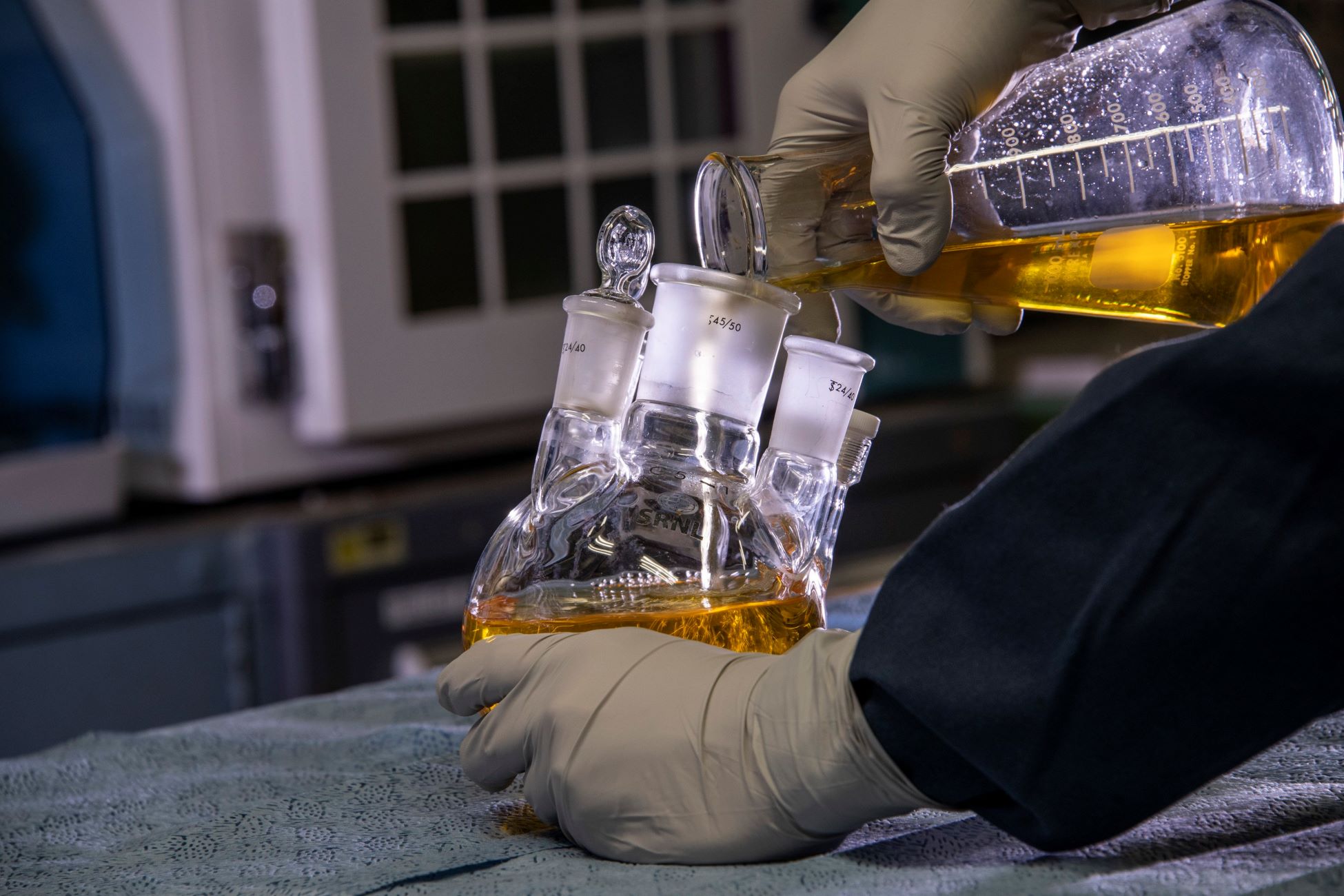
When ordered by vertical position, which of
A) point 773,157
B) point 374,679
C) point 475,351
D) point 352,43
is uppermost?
point 352,43

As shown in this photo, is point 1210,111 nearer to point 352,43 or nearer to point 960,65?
point 960,65

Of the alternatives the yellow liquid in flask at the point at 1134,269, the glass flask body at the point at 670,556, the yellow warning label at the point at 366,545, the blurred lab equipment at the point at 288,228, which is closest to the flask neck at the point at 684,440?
the glass flask body at the point at 670,556

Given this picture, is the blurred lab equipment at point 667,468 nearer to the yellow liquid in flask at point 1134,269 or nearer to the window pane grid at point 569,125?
the yellow liquid in flask at point 1134,269

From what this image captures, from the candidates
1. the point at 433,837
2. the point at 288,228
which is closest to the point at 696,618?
the point at 433,837

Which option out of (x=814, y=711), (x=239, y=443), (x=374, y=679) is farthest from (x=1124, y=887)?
(x=239, y=443)

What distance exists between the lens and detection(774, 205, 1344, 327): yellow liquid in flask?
692 millimetres

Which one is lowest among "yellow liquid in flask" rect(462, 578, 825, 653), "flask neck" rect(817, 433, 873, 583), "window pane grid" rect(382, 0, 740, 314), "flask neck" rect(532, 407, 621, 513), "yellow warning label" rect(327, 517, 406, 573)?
"yellow warning label" rect(327, 517, 406, 573)

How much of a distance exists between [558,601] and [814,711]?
156 mm

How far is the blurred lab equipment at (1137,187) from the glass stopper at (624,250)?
0.03 metres

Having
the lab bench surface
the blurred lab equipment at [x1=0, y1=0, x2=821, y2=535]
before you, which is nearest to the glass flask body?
the lab bench surface

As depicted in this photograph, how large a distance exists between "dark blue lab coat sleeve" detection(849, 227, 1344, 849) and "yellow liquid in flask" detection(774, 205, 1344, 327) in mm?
222

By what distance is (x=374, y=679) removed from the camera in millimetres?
1843

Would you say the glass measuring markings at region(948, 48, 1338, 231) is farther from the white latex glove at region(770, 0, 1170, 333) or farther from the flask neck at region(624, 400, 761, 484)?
the flask neck at region(624, 400, 761, 484)

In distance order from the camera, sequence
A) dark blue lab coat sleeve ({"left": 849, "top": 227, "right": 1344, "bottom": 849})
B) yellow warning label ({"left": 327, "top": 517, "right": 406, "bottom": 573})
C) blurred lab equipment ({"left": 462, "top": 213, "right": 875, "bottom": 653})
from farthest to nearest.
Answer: yellow warning label ({"left": 327, "top": 517, "right": 406, "bottom": 573}) < blurred lab equipment ({"left": 462, "top": 213, "right": 875, "bottom": 653}) < dark blue lab coat sleeve ({"left": 849, "top": 227, "right": 1344, "bottom": 849})
